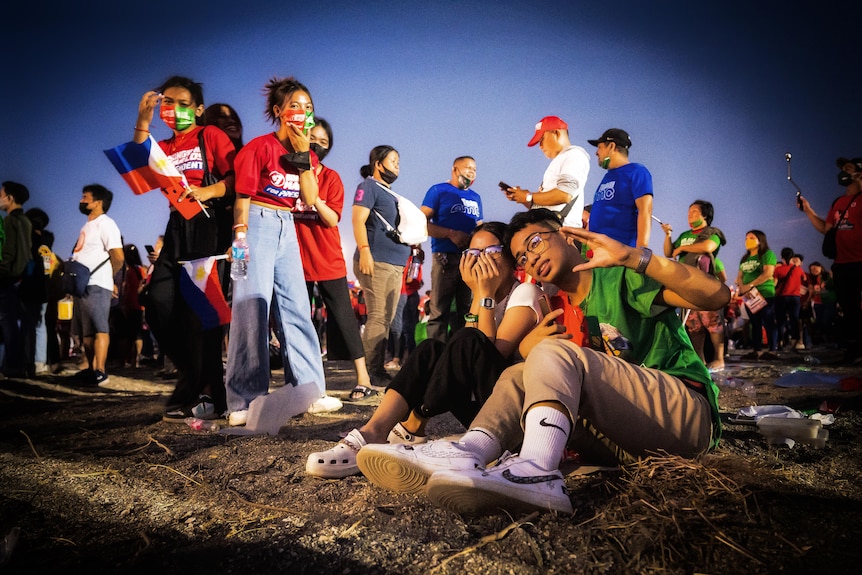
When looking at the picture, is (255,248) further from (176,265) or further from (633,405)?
(633,405)

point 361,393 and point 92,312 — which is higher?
point 92,312

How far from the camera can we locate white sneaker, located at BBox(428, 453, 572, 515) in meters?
1.42

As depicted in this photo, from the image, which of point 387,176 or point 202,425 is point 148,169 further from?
point 387,176

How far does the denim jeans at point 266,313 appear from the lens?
330 centimetres

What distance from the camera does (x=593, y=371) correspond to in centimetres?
167

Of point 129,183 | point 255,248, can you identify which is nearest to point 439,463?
point 255,248

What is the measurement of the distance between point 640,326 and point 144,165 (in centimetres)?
288

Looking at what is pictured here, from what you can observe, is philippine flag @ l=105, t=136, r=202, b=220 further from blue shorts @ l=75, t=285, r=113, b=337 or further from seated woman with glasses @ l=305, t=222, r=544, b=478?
blue shorts @ l=75, t=285, r=113, b=337

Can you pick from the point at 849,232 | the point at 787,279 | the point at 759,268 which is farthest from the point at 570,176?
the point at 787,279

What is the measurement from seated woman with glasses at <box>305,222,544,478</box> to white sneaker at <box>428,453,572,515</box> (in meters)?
0.53

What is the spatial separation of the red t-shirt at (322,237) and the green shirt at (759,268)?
6.84m

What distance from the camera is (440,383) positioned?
2.00 m

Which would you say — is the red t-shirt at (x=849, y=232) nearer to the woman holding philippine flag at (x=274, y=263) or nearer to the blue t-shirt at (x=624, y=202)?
the blue t-shirt at (x=624, y=202)

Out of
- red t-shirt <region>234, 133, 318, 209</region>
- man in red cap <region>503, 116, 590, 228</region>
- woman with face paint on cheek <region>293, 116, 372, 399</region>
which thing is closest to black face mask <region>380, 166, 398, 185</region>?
woman with face paint on cheek <region>293, 116, 372, 399</region>
